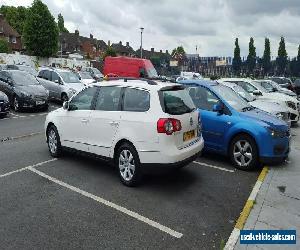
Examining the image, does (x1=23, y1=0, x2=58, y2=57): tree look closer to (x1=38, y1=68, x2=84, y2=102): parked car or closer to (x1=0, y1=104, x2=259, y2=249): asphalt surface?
(x1=38, y1=68, x2=84, y2=102): parked car

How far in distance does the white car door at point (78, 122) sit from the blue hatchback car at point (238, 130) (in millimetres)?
2729

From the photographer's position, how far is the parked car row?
597 cm

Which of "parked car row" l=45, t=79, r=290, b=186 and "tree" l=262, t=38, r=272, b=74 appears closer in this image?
"parked car row" l=45, t=79, r=290, b=186

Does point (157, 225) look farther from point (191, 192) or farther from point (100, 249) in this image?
point (191, 192)

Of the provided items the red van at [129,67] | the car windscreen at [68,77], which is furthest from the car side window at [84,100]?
the red van at [129,67]

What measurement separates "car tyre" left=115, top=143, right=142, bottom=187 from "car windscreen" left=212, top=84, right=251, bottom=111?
3.05 meters

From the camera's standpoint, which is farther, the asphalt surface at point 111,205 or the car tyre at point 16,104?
the car tyre at point 16,104

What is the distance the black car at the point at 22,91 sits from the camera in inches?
610

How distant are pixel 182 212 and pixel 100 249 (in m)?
1.56

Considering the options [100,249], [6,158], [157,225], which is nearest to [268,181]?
[157,225]

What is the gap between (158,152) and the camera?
586 centimetres

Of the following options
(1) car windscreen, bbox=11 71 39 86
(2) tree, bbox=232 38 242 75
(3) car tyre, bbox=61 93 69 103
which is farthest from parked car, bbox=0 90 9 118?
(2) tree, bbox=232 38 242 75

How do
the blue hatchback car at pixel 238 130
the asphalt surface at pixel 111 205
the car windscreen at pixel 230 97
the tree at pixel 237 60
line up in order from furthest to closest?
1. the tree at pixel 237 60
2. the car windscreen at pixel 230 97
3. the blue hatchback car at pixel 238 130
4. the asphalt surface at pixel 111 205

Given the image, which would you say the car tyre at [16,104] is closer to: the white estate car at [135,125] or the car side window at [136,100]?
the white estate car at [135,125]
